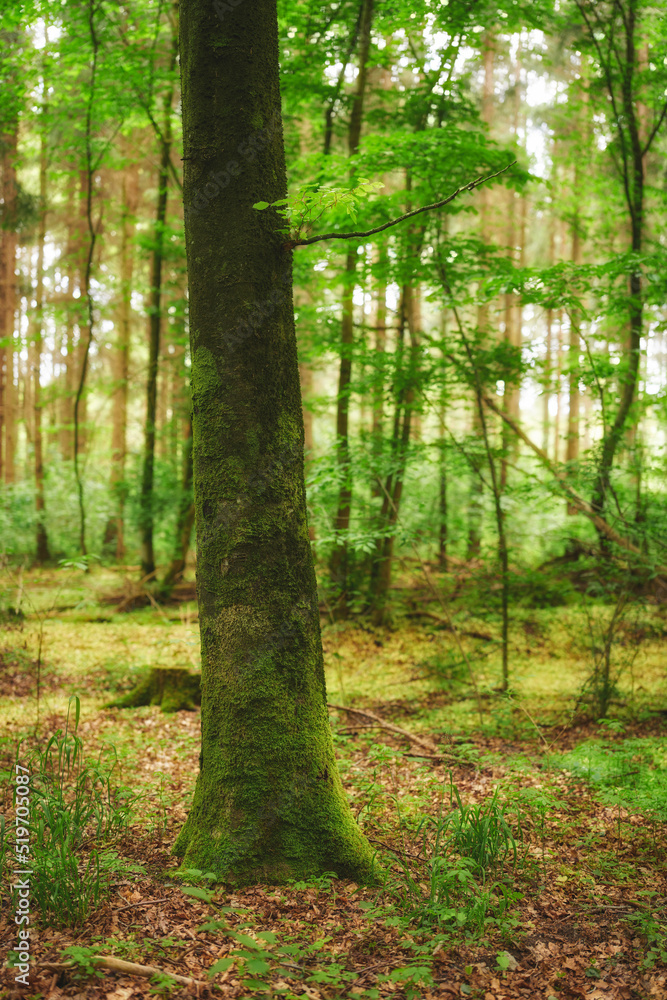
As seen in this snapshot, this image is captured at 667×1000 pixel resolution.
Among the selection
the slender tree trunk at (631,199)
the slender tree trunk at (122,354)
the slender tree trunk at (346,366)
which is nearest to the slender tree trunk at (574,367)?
the slender tree trunk at (631,199)

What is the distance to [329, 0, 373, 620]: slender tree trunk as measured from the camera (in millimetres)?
7332

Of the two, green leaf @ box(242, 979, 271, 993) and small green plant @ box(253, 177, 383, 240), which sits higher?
small green plant @ box(253, 177, 383, 240)

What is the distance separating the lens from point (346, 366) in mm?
8977

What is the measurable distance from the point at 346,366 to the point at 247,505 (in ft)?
20.6

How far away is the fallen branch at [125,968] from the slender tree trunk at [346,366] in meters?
4.59

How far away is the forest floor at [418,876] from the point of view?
236 centimetres

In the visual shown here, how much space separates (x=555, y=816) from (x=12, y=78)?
1081cm

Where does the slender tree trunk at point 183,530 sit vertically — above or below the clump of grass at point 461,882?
above

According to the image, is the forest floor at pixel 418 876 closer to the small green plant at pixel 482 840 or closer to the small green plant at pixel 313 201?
the small green plant at pixel 482 840

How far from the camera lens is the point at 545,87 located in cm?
1730

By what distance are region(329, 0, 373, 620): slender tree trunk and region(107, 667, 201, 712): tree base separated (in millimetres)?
2052

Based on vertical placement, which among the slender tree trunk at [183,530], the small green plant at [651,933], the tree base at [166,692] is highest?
the slender tree trunk at [183,530]

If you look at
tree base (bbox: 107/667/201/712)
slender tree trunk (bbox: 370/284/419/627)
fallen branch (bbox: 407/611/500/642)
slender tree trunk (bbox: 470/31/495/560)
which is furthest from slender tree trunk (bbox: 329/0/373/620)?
slender tree trunk (bbox: 470/31/495/560)

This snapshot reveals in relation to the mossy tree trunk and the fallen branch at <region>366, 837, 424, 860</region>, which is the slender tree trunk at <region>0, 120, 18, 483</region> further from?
the fallen branch at <region>366, 837, 424, 860</region>
